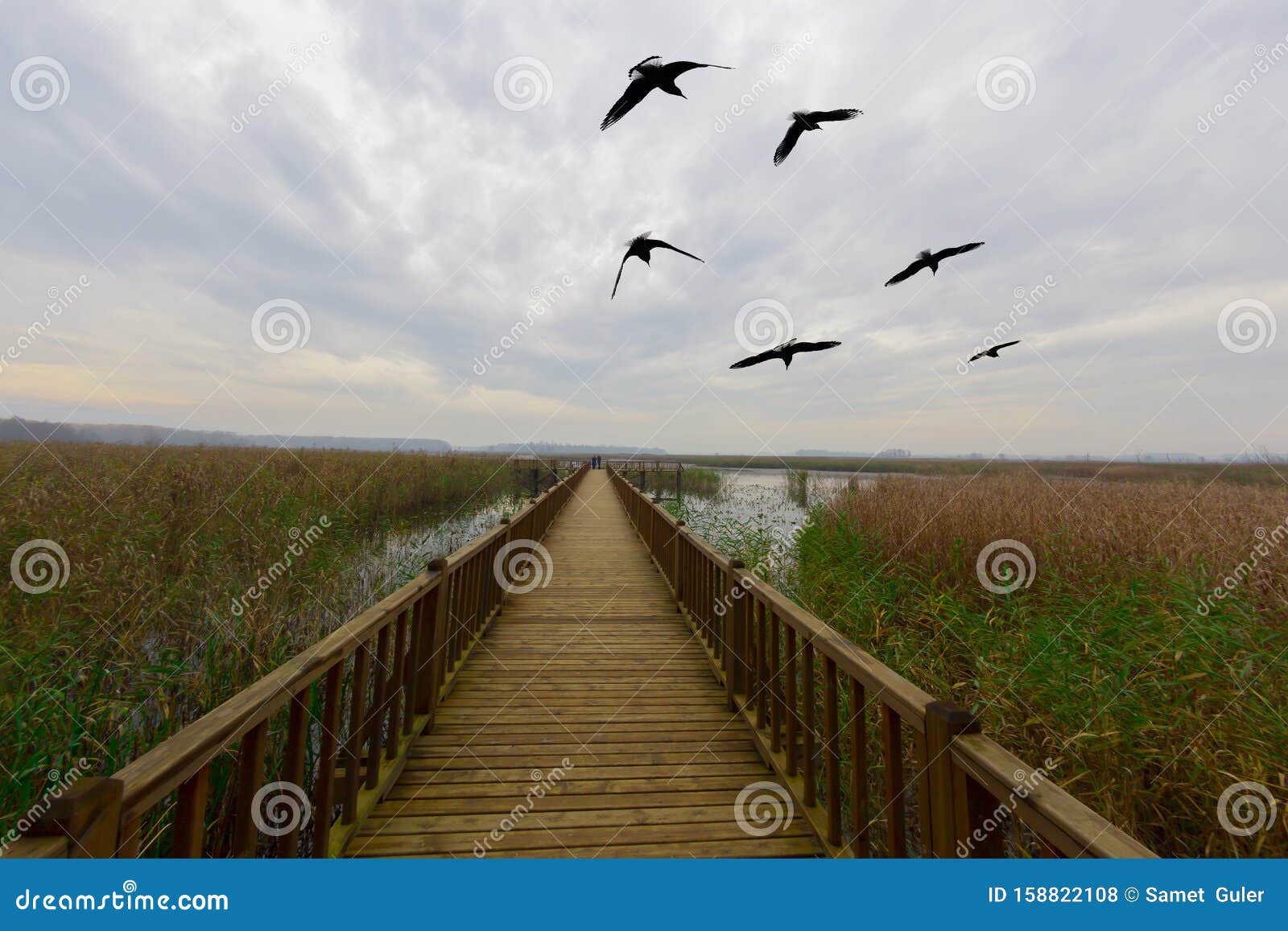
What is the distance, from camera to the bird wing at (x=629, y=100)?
3.36 metres

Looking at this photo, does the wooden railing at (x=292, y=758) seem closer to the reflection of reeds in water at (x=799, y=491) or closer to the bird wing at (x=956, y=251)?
the bird wing at (x=956, y=251)

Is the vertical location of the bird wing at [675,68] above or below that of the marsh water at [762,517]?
above

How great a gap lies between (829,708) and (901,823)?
1.72ft

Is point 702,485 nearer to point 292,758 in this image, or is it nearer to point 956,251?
point 956,251

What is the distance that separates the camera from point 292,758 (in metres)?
2.03

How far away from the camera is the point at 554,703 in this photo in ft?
13.0

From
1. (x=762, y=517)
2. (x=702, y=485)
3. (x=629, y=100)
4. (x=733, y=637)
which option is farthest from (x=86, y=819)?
(x=702, y=485)

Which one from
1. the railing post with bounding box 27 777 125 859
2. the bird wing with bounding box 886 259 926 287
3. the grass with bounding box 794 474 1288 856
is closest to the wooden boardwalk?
the railing post with bounding box 27 777 125 859

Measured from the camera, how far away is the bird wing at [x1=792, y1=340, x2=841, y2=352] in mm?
4833

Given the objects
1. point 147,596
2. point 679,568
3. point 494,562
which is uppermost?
point 494,562

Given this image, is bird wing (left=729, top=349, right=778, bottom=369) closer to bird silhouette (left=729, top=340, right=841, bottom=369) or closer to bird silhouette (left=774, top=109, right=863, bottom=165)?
bird silhouette (left=729, top=340, right=841, bottom=369)

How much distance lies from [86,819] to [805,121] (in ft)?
18.3

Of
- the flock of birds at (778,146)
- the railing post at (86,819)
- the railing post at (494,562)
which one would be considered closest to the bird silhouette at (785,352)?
the flock of birds at (778,146)

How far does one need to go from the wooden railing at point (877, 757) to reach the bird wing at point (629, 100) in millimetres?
3410
